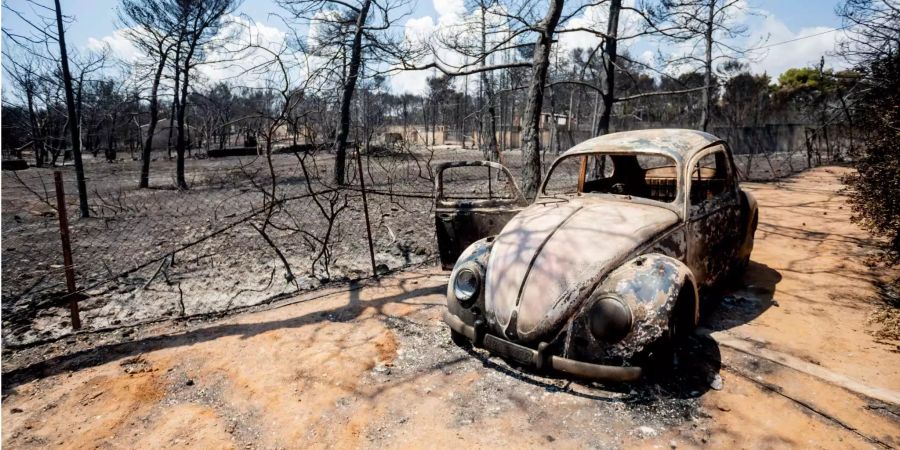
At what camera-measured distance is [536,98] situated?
286 inches

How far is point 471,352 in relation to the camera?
148 inches

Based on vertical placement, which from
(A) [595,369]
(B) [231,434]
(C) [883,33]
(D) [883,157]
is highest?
(C) [883,33]

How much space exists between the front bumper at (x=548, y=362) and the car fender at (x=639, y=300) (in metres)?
0.09

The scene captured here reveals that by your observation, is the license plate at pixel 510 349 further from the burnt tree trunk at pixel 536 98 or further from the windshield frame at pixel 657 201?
the burnt tree trunk at pixel 536 98

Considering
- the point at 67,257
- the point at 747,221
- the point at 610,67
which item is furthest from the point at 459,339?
the point at 610,67

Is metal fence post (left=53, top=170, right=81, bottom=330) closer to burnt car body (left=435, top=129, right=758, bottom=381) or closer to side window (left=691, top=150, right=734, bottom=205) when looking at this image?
burnt car body (left=435, top=129, right=758, bottom=381)

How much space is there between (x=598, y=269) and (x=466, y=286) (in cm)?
98

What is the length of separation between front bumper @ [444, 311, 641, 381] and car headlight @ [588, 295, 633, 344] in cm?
19

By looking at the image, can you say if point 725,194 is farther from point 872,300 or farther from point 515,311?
point 515,311

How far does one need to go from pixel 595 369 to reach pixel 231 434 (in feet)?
7.49

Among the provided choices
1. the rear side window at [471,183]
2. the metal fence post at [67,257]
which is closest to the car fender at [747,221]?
the rear side window at [471,183]

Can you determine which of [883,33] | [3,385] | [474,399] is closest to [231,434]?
[474,399]

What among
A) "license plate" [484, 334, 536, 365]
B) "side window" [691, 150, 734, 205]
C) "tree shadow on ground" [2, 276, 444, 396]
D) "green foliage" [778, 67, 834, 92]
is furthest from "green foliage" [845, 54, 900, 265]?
"green foliage" [778, 67, 834, 92]

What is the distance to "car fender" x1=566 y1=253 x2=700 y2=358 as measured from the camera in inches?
113
